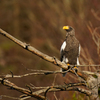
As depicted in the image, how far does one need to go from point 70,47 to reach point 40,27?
690cm

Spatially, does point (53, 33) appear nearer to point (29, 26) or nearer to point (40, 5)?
point (40, 5)

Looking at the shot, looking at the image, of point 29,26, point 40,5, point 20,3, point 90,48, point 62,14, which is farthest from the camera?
point 29,26

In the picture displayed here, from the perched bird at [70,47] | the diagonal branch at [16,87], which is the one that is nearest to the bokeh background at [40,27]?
the perched bird at [70,47]

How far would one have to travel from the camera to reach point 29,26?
14.2 m

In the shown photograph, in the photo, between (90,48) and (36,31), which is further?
(36,31)

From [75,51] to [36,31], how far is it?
946 centimetres

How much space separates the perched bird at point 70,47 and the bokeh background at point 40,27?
6.91 ft

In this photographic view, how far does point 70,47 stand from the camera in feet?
16.7

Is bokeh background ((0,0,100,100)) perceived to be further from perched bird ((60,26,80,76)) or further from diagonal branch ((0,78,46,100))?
diagonal branch ((0,78,46,100))

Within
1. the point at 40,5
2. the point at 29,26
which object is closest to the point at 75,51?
the point at 40,5

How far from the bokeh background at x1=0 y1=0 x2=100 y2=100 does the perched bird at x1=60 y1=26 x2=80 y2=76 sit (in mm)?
2107

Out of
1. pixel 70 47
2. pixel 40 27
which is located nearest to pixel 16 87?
pixel 70 47

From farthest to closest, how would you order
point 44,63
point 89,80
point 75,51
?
point 44,63 → point 75,51 → point 89,80

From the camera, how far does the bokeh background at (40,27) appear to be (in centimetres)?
905
